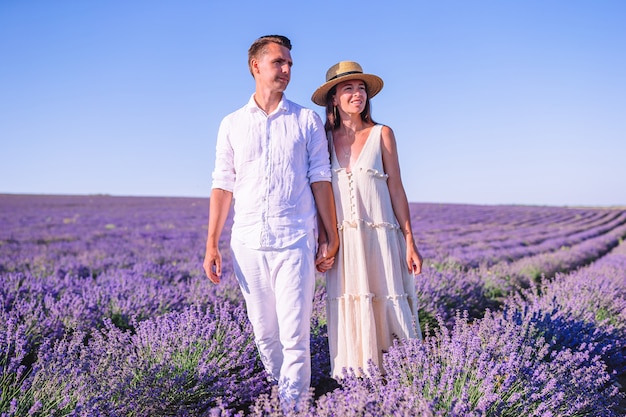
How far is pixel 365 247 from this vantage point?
89.1 inches

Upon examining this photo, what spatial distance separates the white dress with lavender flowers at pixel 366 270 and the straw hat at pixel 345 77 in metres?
0.24

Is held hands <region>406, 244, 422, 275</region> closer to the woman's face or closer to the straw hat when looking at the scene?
the woman's face

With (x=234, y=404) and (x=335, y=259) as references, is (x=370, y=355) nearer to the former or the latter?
(x=335, y=259)

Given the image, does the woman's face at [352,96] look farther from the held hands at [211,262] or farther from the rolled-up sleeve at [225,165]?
the held hands at [211,262]

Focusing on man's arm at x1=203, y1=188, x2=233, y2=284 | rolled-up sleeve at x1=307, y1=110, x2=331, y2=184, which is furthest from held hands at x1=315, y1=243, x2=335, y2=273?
man's arm at x1=203, y1=188, x2=233, y2=284

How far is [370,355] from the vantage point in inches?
86.7

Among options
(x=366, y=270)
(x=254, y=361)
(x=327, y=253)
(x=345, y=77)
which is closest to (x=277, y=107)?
(x=345, y=77)

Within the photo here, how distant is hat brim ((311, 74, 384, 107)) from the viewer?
7.44 feet

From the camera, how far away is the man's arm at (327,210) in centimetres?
206

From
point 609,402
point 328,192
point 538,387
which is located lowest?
point 609,402

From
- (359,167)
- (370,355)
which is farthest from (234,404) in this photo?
(359,167)

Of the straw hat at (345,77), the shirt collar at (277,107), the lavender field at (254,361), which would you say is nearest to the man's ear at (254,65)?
the shirt collar at (277,107)

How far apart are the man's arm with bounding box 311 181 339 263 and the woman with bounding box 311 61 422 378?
0.41ft

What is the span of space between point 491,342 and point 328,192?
3.30 ft
